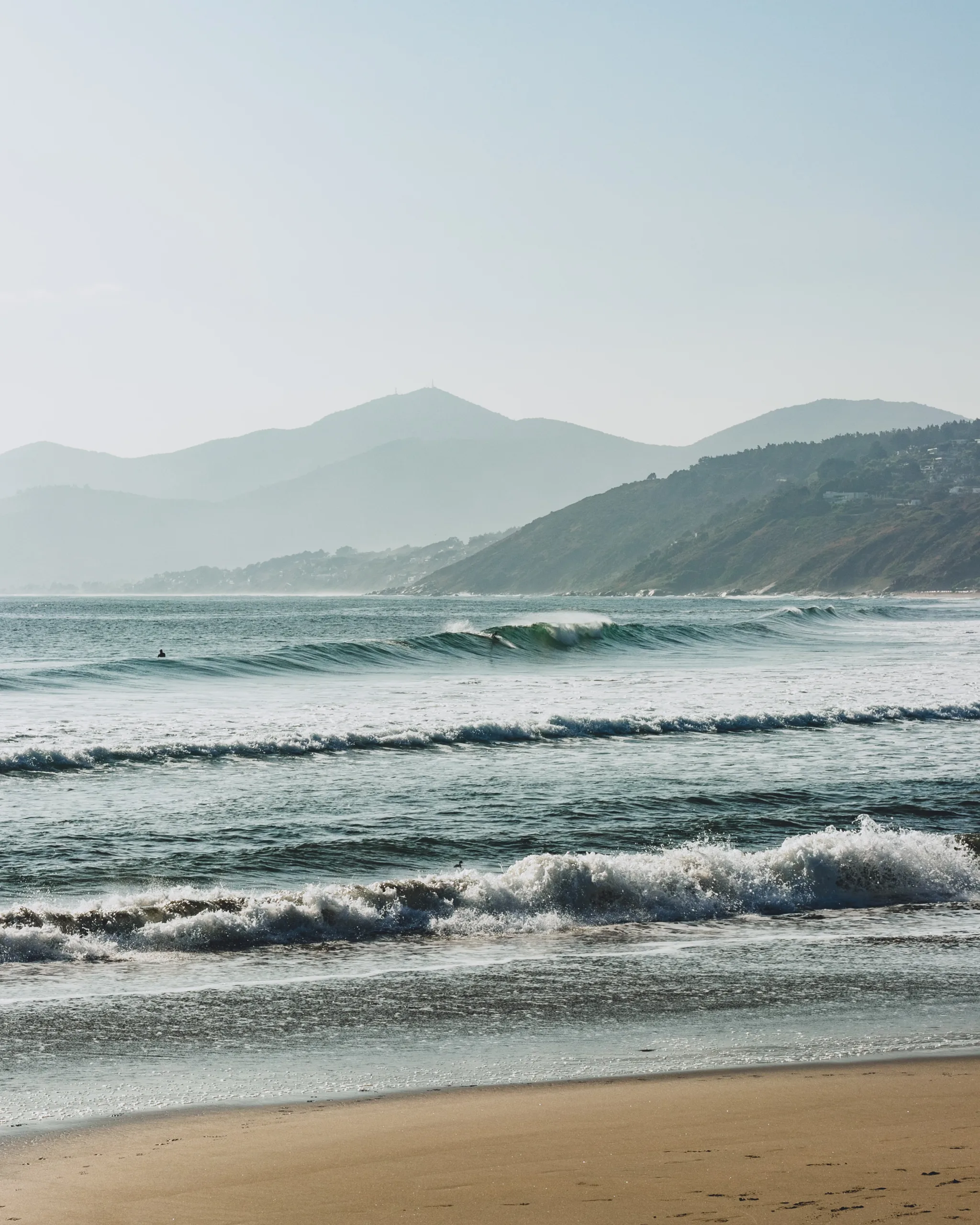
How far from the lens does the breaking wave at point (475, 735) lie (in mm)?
19812

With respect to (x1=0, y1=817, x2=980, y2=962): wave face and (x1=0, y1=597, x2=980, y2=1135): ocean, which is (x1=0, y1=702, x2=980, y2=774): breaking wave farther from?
(x1=0, y1=817, x2=980, y2=962): wave face

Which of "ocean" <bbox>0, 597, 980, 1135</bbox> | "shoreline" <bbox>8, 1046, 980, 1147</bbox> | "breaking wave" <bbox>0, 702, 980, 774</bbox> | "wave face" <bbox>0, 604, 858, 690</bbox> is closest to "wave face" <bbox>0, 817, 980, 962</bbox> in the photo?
"ocean" <bbox>0, 597, 980, 1135</bbox>

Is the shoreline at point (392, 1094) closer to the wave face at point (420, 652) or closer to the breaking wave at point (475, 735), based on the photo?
the breaking wave at point (475, 735)

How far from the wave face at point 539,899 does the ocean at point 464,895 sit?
0.10 ft

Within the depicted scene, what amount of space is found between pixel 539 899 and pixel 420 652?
38974 millimetres

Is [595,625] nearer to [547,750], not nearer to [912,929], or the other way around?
[547,750]

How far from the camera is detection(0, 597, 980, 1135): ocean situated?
289 inches

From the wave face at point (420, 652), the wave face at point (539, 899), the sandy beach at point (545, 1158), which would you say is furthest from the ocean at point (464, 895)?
the wave face at point (420, 652)

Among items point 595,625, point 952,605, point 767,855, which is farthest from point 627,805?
point 952,605

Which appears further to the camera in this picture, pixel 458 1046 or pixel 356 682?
pixel 356 682

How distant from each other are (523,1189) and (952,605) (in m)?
148

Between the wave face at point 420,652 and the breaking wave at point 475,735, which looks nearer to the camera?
the breaking wave at point 475,735

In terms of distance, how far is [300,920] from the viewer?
10375mm

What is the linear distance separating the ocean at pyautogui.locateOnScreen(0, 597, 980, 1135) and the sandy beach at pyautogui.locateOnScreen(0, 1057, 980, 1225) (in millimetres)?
474
